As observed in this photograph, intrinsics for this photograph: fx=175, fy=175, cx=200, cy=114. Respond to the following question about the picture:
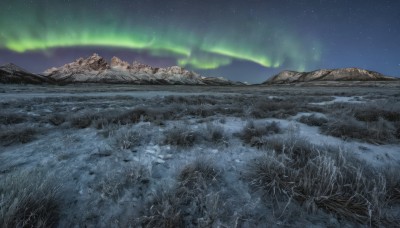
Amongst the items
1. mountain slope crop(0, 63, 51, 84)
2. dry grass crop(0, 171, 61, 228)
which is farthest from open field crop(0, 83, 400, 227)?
mountain slope crop(0, 63, 51, 84)

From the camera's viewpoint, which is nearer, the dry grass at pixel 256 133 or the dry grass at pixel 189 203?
the dry grass at pixel 189 203

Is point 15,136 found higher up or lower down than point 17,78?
lower down

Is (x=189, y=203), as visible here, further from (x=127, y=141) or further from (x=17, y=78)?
(x=17, y=78)

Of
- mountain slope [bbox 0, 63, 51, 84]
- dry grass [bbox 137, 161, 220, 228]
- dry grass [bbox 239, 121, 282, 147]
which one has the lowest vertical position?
dry grass [bbox 137, 161, 220, 228]

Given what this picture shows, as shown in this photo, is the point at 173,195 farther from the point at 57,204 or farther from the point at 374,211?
the point at 374,211

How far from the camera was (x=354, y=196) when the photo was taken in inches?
75.6

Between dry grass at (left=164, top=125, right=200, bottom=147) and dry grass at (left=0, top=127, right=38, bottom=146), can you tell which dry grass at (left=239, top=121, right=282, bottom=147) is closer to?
dry grass at (left=164, top=125, right=200, bottom=147)

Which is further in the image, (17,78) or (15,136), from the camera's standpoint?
(17,78)

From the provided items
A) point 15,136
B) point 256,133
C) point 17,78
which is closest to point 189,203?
point 256,133

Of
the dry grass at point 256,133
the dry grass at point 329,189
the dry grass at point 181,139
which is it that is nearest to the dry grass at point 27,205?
the dry grass at point 181,139

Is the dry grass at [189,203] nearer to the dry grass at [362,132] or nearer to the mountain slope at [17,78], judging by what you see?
the dry grass at [362,132]

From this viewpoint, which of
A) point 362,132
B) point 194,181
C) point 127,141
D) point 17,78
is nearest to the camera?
point 194,181

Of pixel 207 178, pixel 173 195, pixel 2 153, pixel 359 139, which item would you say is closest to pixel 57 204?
pixel 173 195

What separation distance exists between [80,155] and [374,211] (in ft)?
14.5
